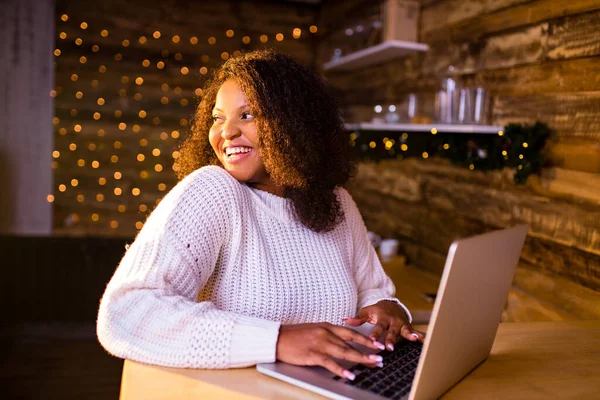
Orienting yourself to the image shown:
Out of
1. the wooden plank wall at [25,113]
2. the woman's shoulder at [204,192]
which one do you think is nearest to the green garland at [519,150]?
the woman's shoulder at [204,192]

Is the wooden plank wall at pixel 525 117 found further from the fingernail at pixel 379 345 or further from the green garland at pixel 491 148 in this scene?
the fingernail at pixel 379 345

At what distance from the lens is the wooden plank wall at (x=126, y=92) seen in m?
4.29

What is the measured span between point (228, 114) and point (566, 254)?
1.17 meters

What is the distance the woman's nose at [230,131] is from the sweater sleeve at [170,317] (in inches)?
11.7

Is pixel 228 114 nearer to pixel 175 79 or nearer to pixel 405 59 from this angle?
pixel 405 59

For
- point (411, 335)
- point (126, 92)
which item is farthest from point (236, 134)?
point (126, 92)

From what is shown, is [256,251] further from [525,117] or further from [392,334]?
[525,117]

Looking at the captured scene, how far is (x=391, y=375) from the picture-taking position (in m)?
1.04

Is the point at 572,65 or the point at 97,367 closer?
the point at 572,65

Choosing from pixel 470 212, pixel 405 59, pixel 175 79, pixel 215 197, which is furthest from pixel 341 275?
pixel 175 79

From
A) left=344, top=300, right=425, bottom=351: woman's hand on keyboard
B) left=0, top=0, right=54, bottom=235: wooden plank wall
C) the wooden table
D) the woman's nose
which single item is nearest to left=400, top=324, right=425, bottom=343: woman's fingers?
left=344, top=300, right=425, bottom=351: woman's hand on keyboard

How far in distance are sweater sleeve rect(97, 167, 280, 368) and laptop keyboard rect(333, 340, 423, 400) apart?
165 millimetres

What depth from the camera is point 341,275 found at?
143 cm

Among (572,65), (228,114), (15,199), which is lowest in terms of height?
(15,199)
